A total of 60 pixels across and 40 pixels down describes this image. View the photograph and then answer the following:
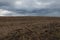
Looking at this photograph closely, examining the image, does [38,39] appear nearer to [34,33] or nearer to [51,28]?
[34,33]

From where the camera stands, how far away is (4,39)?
31.1 metres

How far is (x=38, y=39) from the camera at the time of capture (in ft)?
99.1

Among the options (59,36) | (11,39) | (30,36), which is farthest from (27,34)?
(59,36)

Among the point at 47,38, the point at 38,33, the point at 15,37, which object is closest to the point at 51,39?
the point at 47,38

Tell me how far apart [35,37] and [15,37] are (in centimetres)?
284

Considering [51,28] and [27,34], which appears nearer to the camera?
[27,34]

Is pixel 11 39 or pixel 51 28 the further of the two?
pixel 51 28

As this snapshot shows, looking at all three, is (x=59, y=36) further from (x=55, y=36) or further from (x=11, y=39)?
(x=11, y=39)

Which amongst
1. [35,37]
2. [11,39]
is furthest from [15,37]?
[35,37]

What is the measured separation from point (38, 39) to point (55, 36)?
7.90 feet

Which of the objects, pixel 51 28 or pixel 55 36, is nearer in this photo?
pixel 55 36

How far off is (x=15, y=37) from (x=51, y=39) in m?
4.94

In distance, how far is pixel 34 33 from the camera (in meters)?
31.5

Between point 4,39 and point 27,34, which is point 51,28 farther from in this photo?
point 4,39
